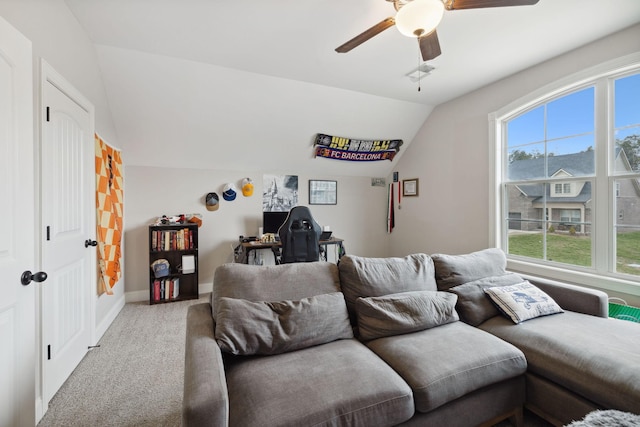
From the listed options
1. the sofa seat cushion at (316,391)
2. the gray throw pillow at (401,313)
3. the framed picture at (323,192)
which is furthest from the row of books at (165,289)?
the gray throw pillow at (401,313)

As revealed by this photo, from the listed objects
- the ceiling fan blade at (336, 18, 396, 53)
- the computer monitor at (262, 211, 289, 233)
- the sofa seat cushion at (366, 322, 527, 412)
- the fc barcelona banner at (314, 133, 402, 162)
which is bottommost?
the sofa seat cushion at (366, 322, 527, 412)

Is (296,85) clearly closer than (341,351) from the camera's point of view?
No

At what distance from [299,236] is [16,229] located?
2.23m

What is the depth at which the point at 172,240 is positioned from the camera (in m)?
3.70

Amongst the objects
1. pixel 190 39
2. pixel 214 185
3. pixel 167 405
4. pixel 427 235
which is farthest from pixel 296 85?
pixel 167 405

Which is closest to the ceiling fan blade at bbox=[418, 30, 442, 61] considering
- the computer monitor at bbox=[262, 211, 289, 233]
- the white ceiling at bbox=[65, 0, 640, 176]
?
the white ceiling at bbox=[65, 0, 640, 176]

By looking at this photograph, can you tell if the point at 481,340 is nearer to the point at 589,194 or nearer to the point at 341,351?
the point at 341,351

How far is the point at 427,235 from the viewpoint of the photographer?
14.3 ft

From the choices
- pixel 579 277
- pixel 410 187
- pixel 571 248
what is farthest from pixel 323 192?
pixel 579 277

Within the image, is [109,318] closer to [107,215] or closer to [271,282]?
[107,215]

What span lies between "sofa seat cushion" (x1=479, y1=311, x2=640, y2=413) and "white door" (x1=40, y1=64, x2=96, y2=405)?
9.49 feet

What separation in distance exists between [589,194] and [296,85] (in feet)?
10.7

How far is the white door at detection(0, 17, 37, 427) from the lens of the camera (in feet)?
4.17

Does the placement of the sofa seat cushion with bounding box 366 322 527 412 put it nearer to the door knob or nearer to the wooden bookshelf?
the door knob
